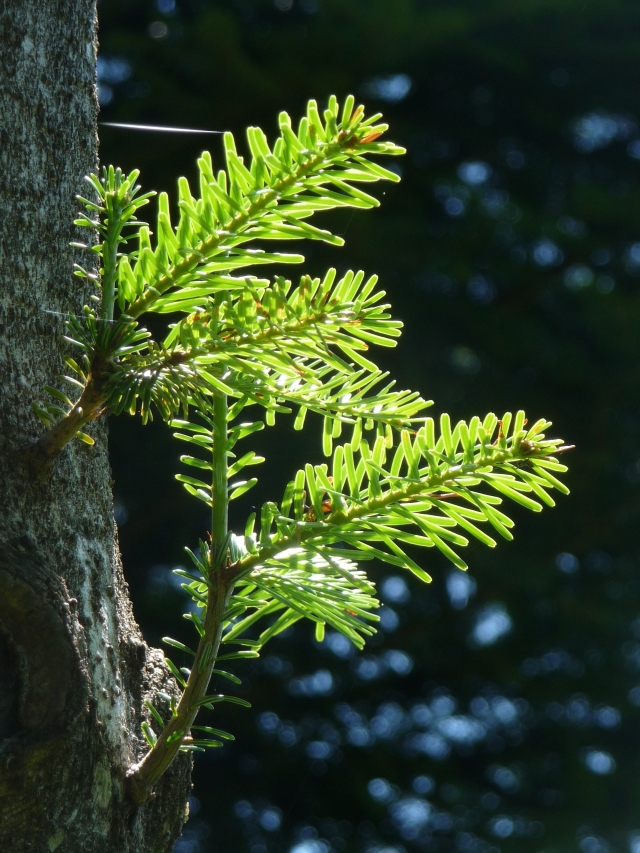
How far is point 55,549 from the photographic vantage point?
35 centimetres

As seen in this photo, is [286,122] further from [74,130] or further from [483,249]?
[483,249]

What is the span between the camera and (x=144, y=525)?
2338 millimetres

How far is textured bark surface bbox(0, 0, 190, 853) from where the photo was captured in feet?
1.08

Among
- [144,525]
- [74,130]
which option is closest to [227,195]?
[74,130]

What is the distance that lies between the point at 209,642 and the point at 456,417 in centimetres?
200

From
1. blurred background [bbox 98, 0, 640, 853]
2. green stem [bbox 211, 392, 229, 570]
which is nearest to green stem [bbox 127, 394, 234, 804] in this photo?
green stem [bbox 211, 392, 229, 570]

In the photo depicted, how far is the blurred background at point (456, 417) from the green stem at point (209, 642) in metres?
1.83

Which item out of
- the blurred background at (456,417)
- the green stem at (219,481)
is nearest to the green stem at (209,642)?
the green stem at (219,481)

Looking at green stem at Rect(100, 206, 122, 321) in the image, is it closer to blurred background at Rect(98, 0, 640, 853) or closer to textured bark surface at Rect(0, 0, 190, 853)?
textured bark surface at Rect(0, 0, 190, 853)

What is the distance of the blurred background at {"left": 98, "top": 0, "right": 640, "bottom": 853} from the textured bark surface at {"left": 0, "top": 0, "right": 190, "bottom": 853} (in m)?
1.81

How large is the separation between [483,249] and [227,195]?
226 cm

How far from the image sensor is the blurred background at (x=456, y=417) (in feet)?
7.49

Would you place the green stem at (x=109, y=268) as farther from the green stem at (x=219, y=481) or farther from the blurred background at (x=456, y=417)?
the blurred background at (x=456, y=417)

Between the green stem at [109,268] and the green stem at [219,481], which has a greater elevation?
the green stem at [109,268]
